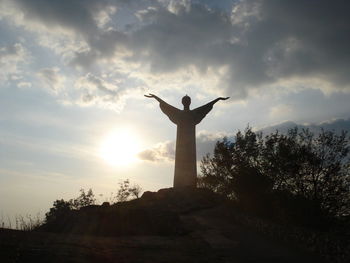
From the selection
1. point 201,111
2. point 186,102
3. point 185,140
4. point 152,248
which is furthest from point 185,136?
point 152,248

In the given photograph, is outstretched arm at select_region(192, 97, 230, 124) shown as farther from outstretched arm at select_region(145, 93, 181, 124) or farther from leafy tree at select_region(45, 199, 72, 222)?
leafy tree at select_region(45, 199, 72, 222)

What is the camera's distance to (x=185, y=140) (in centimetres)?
2562

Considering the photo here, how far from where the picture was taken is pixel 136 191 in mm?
29906

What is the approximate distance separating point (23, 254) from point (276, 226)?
35.2 ft

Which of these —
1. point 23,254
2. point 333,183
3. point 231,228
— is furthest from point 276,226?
point 23,254

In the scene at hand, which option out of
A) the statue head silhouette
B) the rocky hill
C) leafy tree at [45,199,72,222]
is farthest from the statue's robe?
leafy tree at [45,199,72,222]

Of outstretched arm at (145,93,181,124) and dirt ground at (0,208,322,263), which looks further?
outstretched arm at (145,93,181,124)

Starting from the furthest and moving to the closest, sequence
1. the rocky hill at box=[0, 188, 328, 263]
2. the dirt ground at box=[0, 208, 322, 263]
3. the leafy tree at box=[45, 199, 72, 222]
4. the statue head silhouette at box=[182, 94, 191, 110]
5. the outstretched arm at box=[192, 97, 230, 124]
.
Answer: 1. the statue head silhouette at box=[182, 94, 191, 110]
2. the outstretched arm at box=[192, 97, 230, 124]
3. the leafy tree at box=[45, 199, 72, 222]
4. the rocky hill at box=[0, 188, 328, 263]
5. the dirt ground at box=[0, 208, 322, 263]

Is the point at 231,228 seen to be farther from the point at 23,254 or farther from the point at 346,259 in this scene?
the point at 23,254

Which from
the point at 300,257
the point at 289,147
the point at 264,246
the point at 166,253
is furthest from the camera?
the point at 289,147

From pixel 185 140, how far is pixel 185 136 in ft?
0.96

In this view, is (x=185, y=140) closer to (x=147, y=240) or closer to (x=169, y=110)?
(x=169, y=110)

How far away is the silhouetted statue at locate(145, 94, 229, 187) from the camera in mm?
24359

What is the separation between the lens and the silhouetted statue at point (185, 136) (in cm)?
2436
